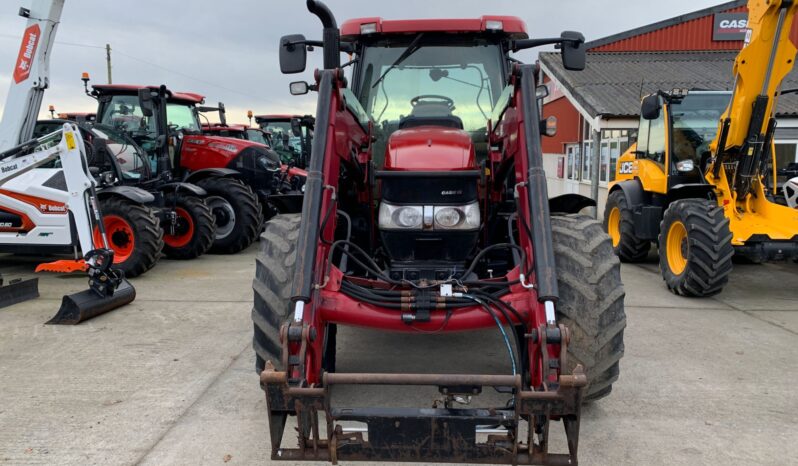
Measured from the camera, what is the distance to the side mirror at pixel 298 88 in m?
3.74

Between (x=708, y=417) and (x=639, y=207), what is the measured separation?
5054mm

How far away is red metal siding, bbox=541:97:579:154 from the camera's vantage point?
1817 centimetres

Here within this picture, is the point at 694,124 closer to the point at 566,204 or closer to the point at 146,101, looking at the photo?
the point at 566,204

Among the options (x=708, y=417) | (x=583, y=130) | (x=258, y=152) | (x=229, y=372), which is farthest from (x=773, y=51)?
(x=583, y=130)

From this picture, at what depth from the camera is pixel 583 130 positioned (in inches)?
667

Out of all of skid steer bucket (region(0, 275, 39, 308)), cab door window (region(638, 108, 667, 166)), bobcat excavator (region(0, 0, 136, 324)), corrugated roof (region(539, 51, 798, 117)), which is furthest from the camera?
corrugated roof (region(539, 51, 798, 117))

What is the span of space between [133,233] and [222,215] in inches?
88.8

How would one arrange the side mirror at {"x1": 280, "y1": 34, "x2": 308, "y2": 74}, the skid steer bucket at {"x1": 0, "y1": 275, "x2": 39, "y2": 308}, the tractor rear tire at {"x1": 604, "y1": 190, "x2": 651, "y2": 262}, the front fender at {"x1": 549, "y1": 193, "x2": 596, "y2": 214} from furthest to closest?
the tractor rear tire at {"x1": 604, "y1": 190, "x2": 651, "y2": 262} < the skid steer bucket at {"x1": 0, "y1": 275, "x2": 39, "y2": 308} < the front fender at {"x1": 549, "y1": 193, "x2": 596, "y2": 214} < the side mirror at {"x1": 280, "y1": 34, "x2": 308, "y2": 74}

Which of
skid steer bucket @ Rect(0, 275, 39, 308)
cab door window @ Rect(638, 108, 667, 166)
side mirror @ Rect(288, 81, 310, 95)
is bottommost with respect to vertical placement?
skid steer bucket @ Rect(0, 275, 39, 308)

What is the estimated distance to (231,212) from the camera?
30.5 ft

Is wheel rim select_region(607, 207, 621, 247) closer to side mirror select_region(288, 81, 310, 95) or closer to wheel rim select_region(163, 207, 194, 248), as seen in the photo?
wheel rim select_region(163, 207, 194, 248)

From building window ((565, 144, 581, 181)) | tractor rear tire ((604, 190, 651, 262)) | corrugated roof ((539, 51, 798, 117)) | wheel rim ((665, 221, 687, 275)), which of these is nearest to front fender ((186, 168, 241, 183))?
tractor rear tire ((604, 190, 651, 262))

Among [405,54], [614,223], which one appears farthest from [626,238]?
[405,54]

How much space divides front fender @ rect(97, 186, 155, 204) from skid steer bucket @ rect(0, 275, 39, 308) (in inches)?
54.0
